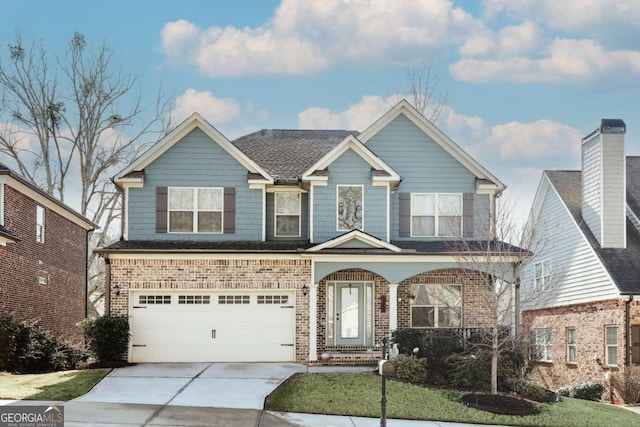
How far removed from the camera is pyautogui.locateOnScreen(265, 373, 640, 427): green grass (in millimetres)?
16219

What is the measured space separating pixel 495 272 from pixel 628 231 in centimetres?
790

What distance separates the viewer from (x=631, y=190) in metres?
28.2

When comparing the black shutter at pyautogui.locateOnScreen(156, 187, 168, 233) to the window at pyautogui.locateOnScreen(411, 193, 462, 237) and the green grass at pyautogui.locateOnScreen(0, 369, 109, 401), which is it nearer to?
the green grass at pyautogui.locateOnScreen(0, 369, 109, 401)

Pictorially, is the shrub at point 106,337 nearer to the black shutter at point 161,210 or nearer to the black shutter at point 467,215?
the black shutter at point 161,210

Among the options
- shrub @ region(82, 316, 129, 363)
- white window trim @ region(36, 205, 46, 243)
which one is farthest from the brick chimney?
white window trim @ region(36, 205, 46, 243)

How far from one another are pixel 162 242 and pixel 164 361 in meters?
3.41

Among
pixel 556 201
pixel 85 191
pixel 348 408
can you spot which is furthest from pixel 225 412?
pixel 85 191

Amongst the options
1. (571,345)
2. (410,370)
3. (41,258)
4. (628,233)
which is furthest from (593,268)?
(41,258)

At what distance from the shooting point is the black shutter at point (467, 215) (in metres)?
24.4

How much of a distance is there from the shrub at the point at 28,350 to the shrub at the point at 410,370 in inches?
377

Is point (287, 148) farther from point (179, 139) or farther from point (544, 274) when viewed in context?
point (544, 274)

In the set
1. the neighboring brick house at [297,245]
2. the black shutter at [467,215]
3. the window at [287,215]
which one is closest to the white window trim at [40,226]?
the neighboring brick house at [297,245]

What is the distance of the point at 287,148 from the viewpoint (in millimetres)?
27109

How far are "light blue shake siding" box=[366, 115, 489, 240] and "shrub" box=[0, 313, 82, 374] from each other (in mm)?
10378
